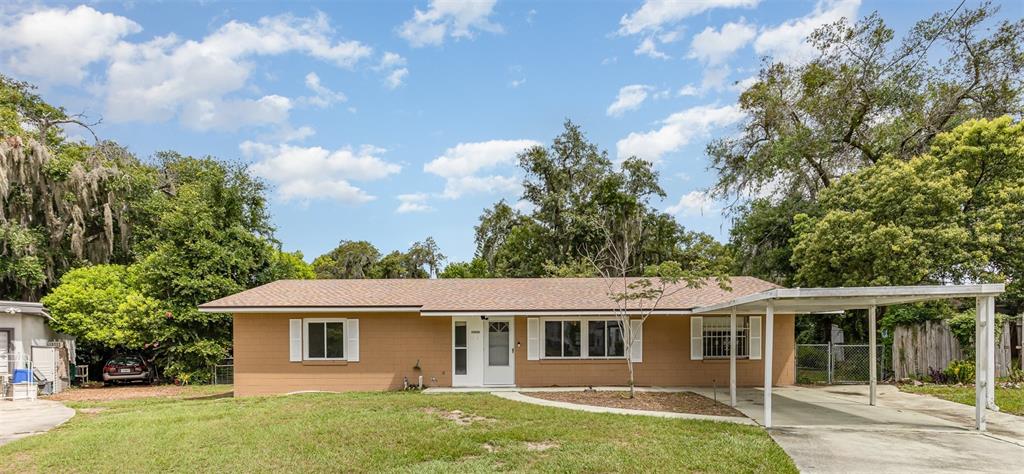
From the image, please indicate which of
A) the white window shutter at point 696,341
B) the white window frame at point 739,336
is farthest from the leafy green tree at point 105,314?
the white window frame at point 739,336

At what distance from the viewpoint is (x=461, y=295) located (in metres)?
15.6

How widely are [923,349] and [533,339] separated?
33.6 ft

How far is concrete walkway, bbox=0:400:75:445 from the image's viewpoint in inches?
373

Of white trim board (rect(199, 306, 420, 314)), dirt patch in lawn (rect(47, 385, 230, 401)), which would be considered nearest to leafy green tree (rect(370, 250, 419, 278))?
dirt patch in lawn (rect(47, 385, 230, 401))

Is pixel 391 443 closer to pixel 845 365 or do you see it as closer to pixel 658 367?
pixel 658 367

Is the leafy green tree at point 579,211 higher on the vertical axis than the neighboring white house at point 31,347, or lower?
higher

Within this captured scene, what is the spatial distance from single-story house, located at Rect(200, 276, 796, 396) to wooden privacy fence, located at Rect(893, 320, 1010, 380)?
286 cm

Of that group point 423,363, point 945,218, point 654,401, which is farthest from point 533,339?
point 945,218

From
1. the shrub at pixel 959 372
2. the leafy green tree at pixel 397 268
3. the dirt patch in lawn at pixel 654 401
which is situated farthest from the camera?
the leafy green tree at pixel 397 268

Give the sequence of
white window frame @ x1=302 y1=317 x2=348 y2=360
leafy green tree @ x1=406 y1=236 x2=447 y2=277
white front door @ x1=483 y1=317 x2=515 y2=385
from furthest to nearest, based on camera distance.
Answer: leafy green tree @ x1=406 y1=236 x2=447 y2=277, white front door @ x1=483 y1=317 x2=515 y2=385, white window frame @ x1=302 y1=317 x2=348 y2=360

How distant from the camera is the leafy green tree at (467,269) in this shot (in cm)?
3117

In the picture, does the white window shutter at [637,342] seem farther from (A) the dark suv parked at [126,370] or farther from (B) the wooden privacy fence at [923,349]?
(A) the dark suv parked at [126,370]

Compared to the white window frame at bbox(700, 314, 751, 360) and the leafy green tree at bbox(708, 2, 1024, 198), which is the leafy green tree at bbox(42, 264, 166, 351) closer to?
the white window frame at bbox(700, 314, 751, 360)

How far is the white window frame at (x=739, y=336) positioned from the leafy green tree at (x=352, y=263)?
1092 inches
